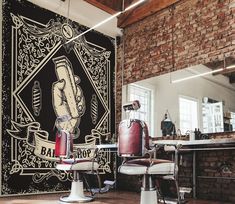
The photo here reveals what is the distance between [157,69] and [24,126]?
2.69 m

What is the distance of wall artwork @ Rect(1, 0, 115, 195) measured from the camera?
16.7ft

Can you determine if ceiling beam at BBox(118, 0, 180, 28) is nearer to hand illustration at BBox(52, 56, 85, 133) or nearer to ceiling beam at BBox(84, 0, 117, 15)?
ceiling beam at BBox(84, 0, 117, 15)

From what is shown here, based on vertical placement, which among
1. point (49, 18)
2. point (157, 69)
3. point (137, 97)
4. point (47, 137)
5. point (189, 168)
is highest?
point (49, 18)

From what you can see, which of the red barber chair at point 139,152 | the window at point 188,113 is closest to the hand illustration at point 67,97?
the window at point 188,113

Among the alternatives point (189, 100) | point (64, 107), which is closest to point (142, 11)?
point (189, 100)

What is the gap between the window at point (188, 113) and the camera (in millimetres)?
5291

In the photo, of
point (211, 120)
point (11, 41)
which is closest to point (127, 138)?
point (211, 120)

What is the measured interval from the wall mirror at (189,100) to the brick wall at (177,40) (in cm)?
21

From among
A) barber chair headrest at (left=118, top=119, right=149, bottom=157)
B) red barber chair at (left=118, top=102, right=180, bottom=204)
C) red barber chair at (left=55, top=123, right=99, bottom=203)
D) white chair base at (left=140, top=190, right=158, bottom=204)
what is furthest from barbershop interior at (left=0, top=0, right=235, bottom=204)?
barber chair headrest at (left=118, top=119, right=149, bottom=157)

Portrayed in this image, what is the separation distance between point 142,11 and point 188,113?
8.12 ft

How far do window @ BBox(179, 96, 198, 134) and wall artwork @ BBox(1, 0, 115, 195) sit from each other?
169 centimetres

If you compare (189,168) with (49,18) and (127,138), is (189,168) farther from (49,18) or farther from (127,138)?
(49,18)

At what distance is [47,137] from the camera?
5504mm

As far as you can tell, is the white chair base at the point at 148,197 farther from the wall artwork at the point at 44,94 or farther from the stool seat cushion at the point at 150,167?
the wall artwork at the point at 44,94
